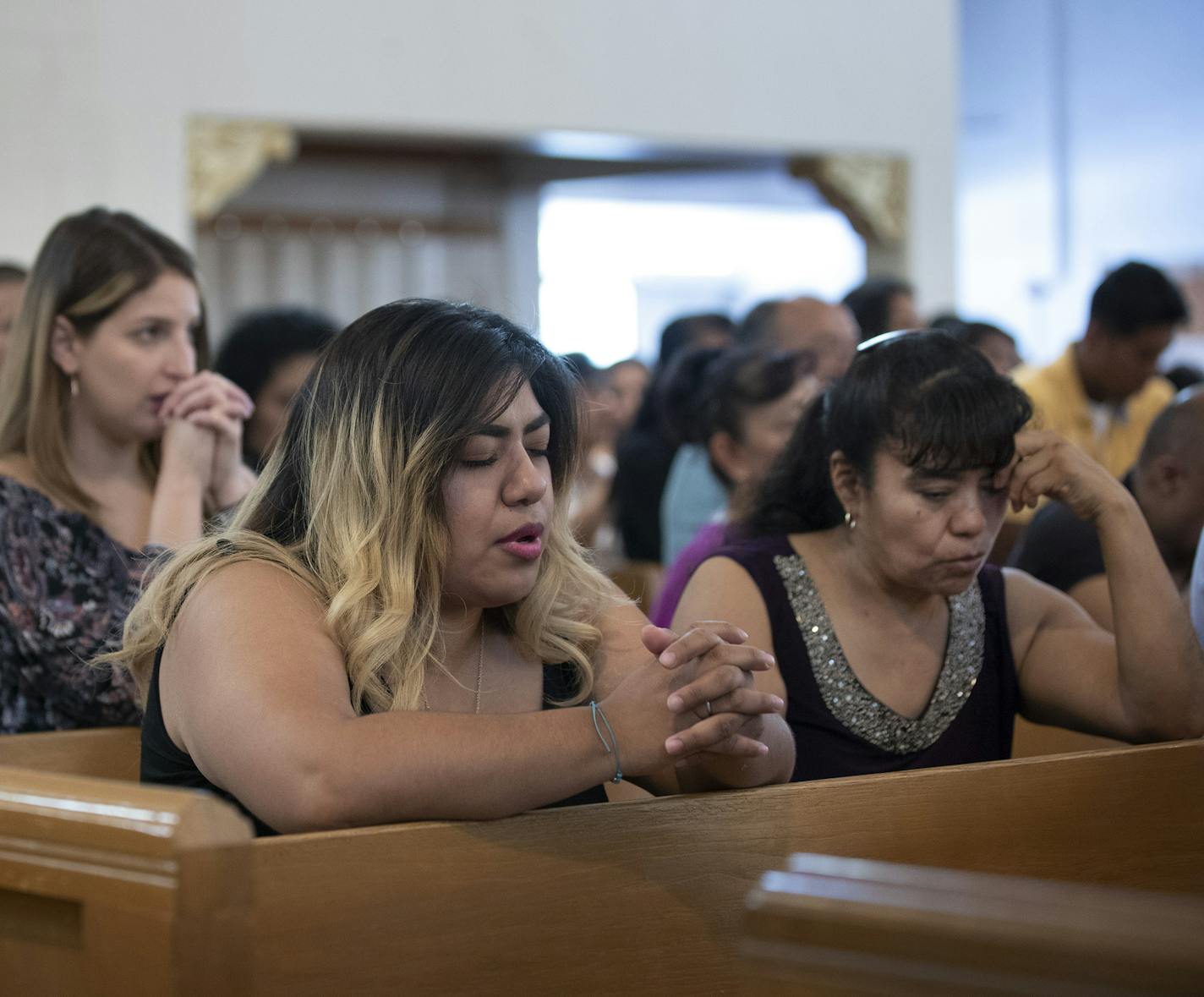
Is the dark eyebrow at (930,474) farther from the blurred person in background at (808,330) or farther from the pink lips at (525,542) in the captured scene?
the blurred person in background at (808,330)

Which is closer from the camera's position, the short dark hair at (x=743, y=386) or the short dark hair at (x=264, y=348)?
the short dark hair at (x=264, y=348)

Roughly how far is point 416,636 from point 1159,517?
1492 millimetres

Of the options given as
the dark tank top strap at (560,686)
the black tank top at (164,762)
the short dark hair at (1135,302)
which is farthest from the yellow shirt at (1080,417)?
the black tank top at (164,762)

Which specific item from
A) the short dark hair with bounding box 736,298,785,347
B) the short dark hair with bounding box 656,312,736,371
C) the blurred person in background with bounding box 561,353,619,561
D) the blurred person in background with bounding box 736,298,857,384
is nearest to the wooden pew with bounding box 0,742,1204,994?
the blurred person in background with bounding box 736,298,857,384

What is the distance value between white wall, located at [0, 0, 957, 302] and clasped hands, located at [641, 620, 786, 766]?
184 inches

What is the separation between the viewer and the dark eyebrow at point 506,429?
1545 millimetres

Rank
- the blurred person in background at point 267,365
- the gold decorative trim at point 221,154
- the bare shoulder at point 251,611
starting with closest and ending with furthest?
1. the bare shoulder at point 251,611
2. the blurred person in background at point 267,365
3. the gold decorative trim at point 221,154

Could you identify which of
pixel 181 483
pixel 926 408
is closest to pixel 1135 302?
pixel 926 408

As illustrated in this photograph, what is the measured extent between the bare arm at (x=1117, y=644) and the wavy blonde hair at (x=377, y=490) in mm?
763

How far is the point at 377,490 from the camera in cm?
152

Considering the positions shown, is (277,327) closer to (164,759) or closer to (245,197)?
(164,759)

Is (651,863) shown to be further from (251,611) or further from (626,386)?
(626,386)

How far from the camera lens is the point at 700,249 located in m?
14.7

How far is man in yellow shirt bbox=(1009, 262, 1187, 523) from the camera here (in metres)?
3.96
